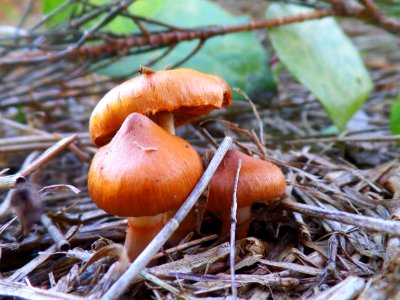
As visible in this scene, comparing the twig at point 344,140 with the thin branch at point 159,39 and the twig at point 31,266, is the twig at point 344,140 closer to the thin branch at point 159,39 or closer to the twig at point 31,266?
the thin branch at point 159,39

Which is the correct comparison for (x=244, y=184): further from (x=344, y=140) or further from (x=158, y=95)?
(x=344, y=140)

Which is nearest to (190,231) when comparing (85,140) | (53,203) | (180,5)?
(53,203)

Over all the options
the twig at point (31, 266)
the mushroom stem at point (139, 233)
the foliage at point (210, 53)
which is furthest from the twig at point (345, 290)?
the foliage at point (210, 53)

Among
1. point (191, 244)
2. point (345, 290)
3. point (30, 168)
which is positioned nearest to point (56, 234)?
point (30, 168)

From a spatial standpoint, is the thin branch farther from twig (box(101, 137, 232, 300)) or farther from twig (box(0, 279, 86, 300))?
twig (box(0, 279, 86, 300))

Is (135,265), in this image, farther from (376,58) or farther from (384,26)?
(376,58)
